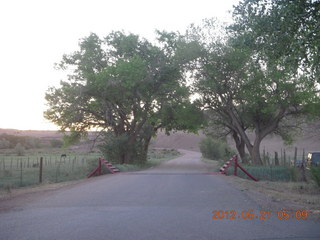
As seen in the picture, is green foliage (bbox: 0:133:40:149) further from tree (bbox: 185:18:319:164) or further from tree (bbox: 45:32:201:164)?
tree (bbox: 185:18:319:164)

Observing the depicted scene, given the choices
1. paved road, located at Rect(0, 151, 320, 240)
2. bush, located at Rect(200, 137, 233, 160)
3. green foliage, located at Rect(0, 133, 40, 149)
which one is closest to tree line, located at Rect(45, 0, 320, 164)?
paved road, located at Rect(0, 151, 320, 240)

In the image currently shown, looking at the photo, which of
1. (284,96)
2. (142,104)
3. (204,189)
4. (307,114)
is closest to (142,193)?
(204,189)

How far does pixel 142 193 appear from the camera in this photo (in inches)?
504

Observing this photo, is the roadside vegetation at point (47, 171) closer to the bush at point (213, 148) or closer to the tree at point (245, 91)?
the tree at point (245, 91)

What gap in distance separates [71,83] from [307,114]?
20.9 metres

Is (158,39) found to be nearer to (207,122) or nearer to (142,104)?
(142,104)

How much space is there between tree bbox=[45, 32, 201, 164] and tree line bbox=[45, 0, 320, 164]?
89 millimetres

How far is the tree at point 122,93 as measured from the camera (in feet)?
102

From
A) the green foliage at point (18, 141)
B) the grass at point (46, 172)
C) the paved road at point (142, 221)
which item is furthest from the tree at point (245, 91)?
the green foliage at point (18, 141)

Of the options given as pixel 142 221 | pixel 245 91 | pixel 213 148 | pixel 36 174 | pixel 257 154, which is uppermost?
pixel 245 91

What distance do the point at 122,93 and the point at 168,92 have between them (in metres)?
4.97

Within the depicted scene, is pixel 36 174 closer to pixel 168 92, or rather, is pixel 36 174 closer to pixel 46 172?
pixel 46 172
